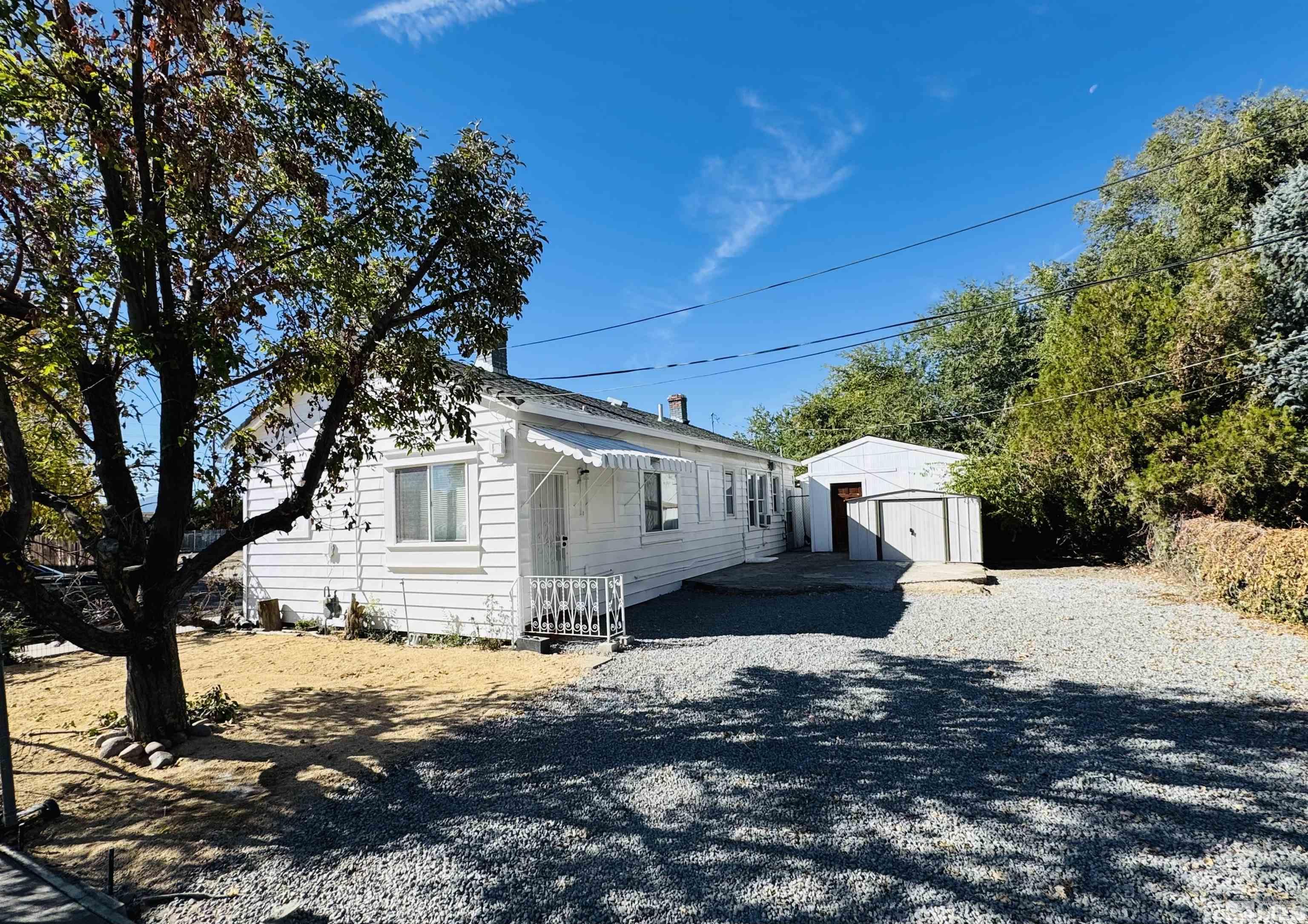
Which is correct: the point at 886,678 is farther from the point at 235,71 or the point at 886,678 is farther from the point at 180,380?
the point at 235,71

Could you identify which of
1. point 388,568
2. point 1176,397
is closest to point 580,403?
point 388,568

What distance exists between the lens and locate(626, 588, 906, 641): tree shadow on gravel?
922 centimetres

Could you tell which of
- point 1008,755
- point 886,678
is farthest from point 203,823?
point 886,678

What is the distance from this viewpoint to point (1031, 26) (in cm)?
1184

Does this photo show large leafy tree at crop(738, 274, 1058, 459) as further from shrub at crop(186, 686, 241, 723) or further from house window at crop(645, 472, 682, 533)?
shrub at crop(186, 686, 241, 723)

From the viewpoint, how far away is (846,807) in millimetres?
3762

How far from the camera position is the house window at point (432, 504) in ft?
32.2

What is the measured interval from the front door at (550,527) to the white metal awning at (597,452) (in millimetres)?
804

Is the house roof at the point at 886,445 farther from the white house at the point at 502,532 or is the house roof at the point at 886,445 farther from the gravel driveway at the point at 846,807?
the gravel driveway at the point at 846,807

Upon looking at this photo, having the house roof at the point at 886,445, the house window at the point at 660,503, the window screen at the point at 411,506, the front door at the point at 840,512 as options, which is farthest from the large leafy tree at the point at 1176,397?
the window screen at the point at 411,506

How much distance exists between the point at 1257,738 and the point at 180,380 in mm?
9198

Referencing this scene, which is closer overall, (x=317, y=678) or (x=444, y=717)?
(x=444, y=717)

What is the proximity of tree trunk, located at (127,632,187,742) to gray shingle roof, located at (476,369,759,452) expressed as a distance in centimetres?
397

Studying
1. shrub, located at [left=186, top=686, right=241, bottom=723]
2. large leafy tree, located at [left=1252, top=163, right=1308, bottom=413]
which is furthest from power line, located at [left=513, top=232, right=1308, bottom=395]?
shrub, located at [left=186, top=686, right=241, bottom=723]
